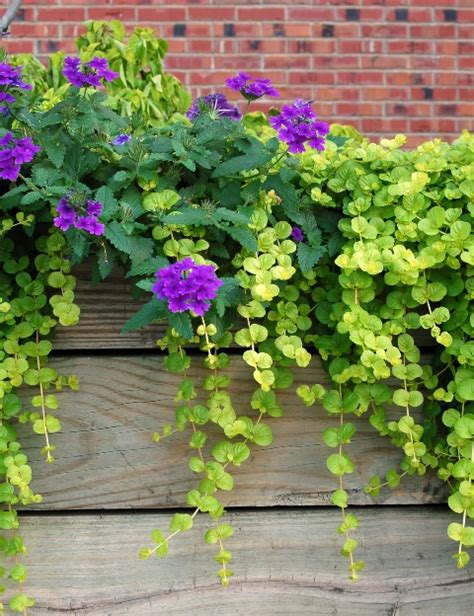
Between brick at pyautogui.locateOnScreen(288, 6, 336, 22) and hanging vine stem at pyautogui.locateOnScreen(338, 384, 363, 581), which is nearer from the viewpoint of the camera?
hanging vine stem at pyautogui.locateOnScreen(338, 384, 363, 581)

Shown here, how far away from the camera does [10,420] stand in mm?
1233

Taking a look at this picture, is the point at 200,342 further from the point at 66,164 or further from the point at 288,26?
the point at 288,26

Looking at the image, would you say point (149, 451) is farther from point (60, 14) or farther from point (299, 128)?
point (60, 14)

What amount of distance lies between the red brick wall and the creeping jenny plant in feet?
9.79

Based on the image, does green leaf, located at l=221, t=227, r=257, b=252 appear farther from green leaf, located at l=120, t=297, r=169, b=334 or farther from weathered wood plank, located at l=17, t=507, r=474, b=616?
weathered wood plank, located at l=17, t=507, r=474, b=616

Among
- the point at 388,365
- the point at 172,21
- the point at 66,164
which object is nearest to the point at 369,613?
the point at 388,365

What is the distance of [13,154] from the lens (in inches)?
43.2

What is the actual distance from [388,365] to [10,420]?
21.4 inches

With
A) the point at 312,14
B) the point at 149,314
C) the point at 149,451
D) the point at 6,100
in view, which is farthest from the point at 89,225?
the point at 312,14

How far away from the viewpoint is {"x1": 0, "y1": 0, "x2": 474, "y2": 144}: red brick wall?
404 cm

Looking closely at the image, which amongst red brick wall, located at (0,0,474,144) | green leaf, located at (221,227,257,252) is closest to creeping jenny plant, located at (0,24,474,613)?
green leaf, located at (221,227,257,252)

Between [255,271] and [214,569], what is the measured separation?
0.44 metres

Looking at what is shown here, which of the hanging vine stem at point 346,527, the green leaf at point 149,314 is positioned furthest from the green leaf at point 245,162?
the hanging vine stem at point 346,527

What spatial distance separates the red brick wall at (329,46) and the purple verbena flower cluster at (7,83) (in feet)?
9.82
